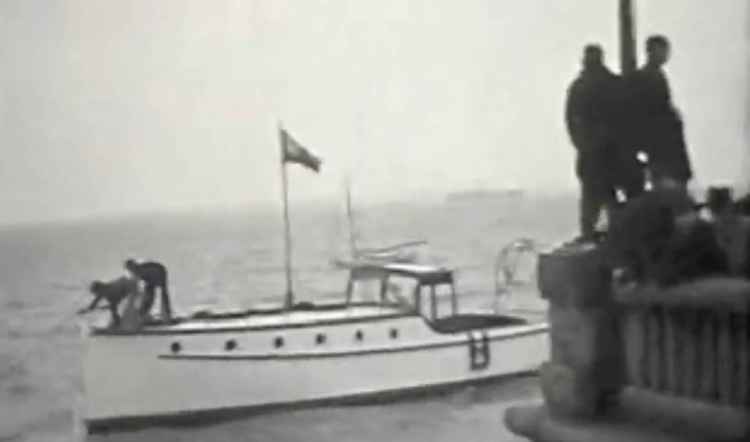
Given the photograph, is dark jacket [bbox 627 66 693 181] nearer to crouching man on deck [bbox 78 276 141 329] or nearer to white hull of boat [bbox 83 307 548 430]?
white hull of boat [bbox 83 307 548 430]

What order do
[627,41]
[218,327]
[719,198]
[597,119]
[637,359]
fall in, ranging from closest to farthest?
[719,198] < [637,359] < [597,119] < [627,41] < [218,327]

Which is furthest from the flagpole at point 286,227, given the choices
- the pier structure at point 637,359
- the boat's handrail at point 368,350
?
the pier structure at point 637,359

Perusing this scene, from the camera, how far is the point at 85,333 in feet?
10.2

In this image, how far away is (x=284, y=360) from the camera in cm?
316

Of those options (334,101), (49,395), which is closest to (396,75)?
(334,101)

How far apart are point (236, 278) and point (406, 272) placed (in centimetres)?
40

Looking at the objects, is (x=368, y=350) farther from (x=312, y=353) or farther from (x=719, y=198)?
(x=719, y=198)

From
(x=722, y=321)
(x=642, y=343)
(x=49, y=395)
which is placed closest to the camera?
(x=722, y=321)

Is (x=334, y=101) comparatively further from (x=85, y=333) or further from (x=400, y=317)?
(x=85, y=333)

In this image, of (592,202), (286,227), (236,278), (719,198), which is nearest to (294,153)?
(286,227)

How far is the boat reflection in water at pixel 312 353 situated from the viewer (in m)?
3.10

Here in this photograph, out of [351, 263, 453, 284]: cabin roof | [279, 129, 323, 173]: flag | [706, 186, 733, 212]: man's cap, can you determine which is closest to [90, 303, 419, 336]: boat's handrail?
[351, 263, 453, 284]: cabin roof

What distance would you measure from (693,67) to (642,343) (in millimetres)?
897

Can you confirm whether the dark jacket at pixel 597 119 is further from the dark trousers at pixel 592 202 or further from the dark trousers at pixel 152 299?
the dark trousers at pixel 152 299
